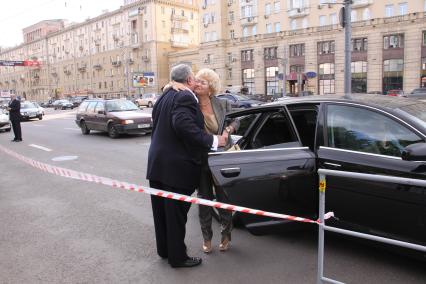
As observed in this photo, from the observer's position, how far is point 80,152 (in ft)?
38.9

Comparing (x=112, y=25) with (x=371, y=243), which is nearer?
(x=371, y=243)

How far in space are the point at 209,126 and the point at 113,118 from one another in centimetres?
1168

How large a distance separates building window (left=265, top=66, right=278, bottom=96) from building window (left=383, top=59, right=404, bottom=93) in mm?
16637

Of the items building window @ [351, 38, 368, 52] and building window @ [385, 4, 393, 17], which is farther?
building window @ [351, 38, 368, 52]

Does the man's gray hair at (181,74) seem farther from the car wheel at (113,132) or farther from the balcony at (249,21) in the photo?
the balcony at (249,21)

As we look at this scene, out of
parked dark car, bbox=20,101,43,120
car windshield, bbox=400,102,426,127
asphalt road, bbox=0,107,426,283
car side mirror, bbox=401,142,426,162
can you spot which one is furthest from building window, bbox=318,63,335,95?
car side mirror, bbox=401,142,426,162

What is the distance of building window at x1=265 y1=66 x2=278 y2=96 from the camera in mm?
63750

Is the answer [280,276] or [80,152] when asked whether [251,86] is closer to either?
[80,152]

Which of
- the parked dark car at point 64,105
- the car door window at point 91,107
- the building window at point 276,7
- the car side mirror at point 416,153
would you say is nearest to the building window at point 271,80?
the building window at point 276,7

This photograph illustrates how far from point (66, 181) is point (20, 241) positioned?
3.25 metres

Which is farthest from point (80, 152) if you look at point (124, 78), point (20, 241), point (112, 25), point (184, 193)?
point (112, 25)

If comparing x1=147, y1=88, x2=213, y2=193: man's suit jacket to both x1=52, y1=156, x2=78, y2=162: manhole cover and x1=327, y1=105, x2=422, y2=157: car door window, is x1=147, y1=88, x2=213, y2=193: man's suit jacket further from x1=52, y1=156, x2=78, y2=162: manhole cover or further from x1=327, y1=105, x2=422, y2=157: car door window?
x1=52, y1=156, x2=78, y2=162: manhole cover

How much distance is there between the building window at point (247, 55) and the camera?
66.8m

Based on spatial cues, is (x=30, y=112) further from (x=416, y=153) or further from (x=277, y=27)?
(x=277, y=27)
